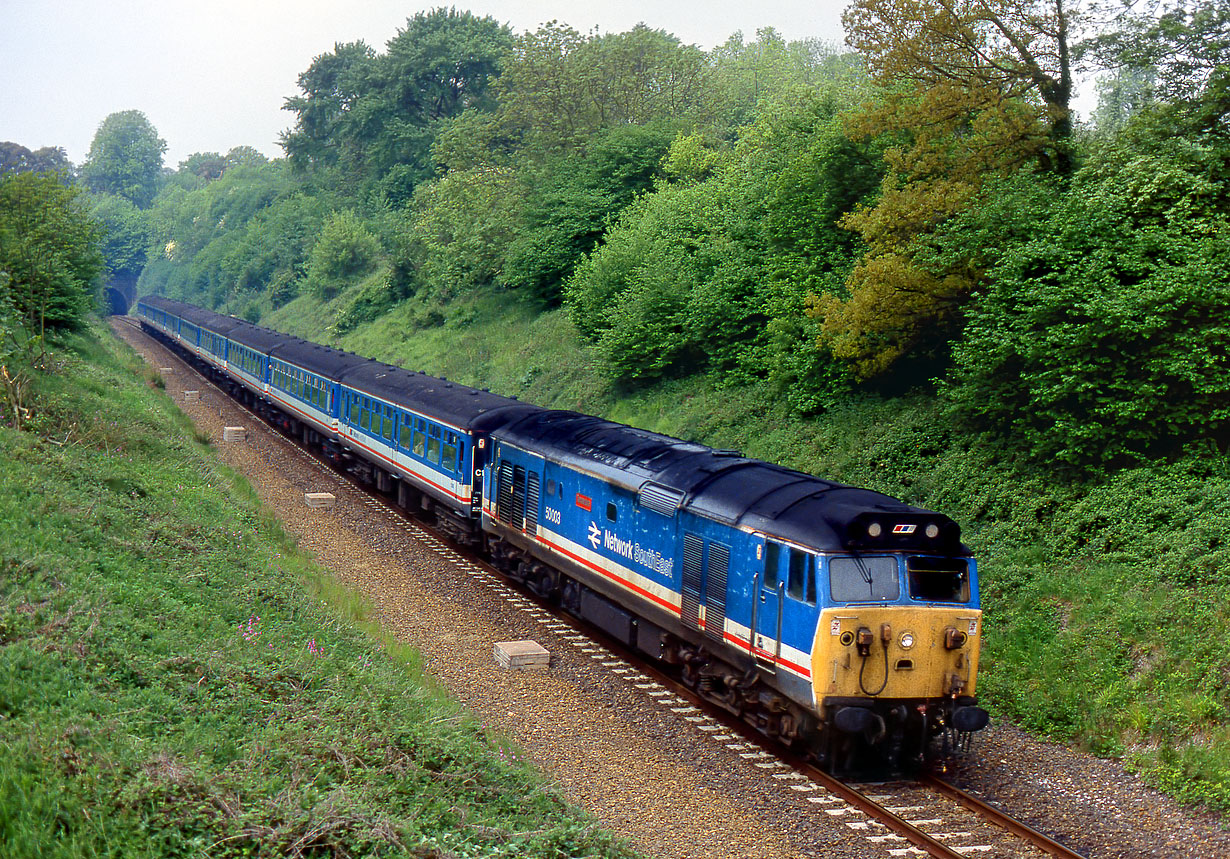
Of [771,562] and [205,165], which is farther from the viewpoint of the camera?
[205,165]

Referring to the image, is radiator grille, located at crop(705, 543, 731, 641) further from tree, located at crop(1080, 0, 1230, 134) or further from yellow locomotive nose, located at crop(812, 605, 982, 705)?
tree, located at crop(1080, 0, 1230, 134)

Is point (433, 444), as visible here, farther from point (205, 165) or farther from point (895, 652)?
point (205, 165)

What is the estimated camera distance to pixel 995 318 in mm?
17234

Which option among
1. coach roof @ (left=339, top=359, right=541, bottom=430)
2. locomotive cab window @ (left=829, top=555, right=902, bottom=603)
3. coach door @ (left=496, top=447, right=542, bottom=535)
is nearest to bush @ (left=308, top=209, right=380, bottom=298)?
coach roof @ (left=339, top=359, right=541, bottom=430)

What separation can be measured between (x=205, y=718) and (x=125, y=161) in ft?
532

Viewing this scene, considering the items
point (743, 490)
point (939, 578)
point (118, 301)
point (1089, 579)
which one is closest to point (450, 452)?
point (743, 490)

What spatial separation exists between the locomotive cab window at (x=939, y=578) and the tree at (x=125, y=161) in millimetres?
154835

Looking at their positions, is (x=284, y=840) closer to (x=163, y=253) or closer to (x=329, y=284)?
(x=329, y=284)

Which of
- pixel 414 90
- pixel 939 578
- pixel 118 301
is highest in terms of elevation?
pixel 414 90

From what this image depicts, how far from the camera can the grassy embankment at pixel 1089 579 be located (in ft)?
38.5

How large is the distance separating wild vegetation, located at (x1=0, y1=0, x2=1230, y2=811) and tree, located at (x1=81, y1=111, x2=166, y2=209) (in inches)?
5000

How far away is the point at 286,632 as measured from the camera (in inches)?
488

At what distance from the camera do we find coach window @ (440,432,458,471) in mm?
21734

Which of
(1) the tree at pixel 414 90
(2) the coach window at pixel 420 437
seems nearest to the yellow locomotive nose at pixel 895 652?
(2) the coach window at pixel 420 437
